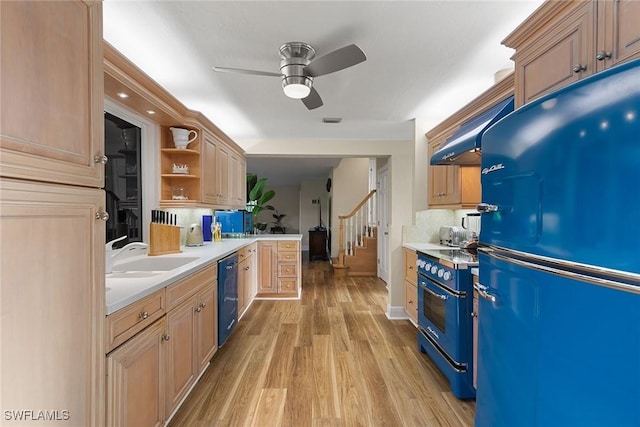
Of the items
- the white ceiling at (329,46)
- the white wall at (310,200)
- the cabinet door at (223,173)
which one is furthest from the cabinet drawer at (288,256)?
the white wall at (310,200)

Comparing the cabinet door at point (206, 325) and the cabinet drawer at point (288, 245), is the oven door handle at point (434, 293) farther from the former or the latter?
the cabinet drawer at point (288, 245)

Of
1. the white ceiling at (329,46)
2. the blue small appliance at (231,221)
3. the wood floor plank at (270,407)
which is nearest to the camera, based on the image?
the white ceiling at (329,46)

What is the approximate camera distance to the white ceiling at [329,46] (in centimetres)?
160

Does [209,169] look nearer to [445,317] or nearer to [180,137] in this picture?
[180,137]

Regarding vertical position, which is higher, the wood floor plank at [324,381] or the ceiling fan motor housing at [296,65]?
the ceiling fan motor housing at [296,65]

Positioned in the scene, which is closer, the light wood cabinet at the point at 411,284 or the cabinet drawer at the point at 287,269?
the light wood cabinet at the point at 411,284

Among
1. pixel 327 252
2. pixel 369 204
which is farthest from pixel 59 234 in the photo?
pixel 327 252

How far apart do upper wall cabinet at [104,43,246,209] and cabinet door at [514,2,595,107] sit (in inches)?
92.3

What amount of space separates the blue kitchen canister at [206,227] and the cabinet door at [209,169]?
1.67 ft

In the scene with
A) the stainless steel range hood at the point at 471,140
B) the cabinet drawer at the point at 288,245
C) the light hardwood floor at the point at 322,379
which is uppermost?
the stainless steel range hood at the point at 471,140

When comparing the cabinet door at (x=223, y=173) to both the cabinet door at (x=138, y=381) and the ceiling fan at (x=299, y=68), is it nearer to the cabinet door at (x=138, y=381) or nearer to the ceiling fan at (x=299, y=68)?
the ceiling fan at (x=299, y=68)

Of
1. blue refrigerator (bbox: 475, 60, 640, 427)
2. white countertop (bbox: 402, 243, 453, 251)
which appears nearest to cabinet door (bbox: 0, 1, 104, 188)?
blue refrigerator (bbox: 475, 60, 640, 427)

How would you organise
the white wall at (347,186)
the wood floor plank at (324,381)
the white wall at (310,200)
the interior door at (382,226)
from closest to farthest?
the wood floor plank at (324,381)
the interior door at (382,226)
the white wall at (347,186)
the white wall at (310,200)

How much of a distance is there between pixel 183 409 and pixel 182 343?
49cm
